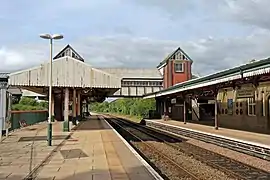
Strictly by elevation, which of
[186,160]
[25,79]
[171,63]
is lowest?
[186,160]

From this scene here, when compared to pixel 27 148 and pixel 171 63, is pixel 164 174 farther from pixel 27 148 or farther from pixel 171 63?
pixel 171 63

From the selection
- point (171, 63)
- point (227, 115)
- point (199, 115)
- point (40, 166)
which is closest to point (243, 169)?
point (40, 166)

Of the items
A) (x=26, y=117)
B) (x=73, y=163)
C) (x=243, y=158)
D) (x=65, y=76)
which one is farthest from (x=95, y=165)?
(x=26, y=117)

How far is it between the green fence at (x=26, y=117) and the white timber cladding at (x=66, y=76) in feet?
8.83

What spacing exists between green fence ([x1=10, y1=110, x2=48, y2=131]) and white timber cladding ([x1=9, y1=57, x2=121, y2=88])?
269 centimetres

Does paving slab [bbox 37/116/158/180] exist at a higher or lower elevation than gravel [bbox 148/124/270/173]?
higher

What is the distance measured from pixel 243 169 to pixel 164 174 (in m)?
2.77

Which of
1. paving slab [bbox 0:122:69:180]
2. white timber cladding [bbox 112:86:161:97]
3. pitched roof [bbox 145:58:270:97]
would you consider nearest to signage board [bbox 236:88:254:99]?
pitched roof [bbox 145:58:270:97]

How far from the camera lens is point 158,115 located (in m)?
57.6

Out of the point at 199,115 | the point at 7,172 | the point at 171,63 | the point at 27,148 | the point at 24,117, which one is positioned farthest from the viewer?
the point at 171,63

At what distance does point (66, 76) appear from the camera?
2861 centimetres

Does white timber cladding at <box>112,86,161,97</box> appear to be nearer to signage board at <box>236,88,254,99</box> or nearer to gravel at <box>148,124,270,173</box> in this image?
signage board at <box>236,88,254,99</box>

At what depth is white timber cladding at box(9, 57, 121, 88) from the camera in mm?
27688

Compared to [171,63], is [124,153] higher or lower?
lower
